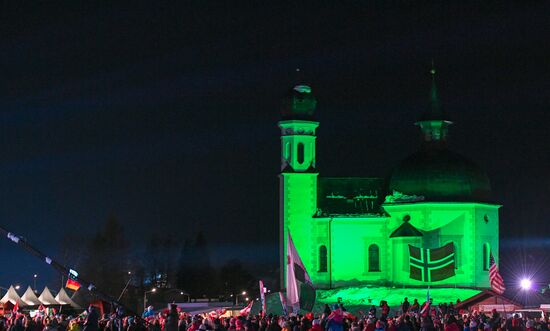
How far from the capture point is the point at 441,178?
8769cm

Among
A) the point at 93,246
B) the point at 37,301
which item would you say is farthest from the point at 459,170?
the point at 93,246

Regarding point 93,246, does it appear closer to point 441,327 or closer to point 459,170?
point 459,170

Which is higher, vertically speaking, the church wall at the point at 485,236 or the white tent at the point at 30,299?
the church wall at the point at 485,236

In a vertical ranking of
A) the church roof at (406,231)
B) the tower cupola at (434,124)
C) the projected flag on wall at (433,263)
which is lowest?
the projected flag on wall at (433,263)

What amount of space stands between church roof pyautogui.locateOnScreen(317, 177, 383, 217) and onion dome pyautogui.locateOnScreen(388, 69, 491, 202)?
1.97 metres

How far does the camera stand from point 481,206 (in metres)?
87.6

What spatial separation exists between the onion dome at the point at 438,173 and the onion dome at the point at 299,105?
7313 mm

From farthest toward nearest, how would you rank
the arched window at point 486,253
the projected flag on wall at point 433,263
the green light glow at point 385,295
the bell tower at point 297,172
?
1. the bell tower at point 297,172
2. the arched window at point 486,253
3. the projected flag on wall at point 433,263
4. the green light glow at point 385,295

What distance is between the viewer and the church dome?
87.4m

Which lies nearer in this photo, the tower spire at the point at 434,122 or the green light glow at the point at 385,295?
the green light glow at the point at 385,295

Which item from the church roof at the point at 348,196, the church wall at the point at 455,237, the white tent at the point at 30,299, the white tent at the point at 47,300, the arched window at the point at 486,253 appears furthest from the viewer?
the church roof at the point at 348,196

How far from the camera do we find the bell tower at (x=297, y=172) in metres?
88.3

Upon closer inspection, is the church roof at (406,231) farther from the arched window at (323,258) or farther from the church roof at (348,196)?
the arched window at (323,258)

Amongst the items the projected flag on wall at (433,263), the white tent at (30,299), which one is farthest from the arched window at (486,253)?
the white tent at (30,299)
